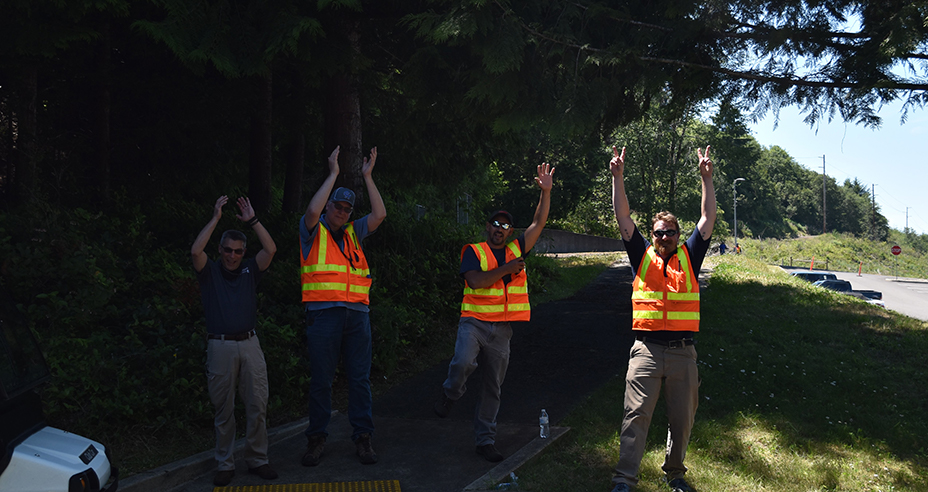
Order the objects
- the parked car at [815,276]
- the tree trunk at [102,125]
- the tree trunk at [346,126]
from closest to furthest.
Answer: the tree trunk at [346,126] → the tree trunk at [102,125] → the parked car at [815,276]

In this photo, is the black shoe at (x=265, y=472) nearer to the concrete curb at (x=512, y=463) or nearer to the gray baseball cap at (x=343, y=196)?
the concrete curb at (x=512, y=463)

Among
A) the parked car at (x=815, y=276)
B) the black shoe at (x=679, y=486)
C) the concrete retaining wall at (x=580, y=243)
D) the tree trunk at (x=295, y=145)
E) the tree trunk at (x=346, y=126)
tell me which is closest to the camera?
the black shoe at (x=679, y=486)

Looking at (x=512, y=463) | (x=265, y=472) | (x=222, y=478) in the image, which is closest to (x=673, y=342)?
(x=512, y=463)

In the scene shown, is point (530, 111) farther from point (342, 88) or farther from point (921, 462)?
Result: point (921, 462)

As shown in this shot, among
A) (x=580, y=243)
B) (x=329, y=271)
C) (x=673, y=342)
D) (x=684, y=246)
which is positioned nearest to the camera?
(x=673, y=342)

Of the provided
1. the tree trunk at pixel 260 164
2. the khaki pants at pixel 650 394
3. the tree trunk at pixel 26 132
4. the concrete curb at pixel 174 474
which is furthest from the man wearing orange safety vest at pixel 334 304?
the tree trunk at pixel 260 164

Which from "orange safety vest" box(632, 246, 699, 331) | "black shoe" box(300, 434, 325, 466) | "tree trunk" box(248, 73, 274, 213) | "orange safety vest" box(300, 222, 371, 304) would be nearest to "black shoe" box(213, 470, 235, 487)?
"black shoe" box(300, 434, 325, 466)

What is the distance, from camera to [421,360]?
29.9ft

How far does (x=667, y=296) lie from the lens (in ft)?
15.4

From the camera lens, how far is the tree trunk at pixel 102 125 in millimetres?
11562

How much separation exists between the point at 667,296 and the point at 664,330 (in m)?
0.22

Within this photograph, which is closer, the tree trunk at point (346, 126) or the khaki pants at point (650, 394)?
the khaki pants at point (650, 394)

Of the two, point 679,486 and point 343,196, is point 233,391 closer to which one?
point 343,196

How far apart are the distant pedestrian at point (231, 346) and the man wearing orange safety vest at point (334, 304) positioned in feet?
1.15
